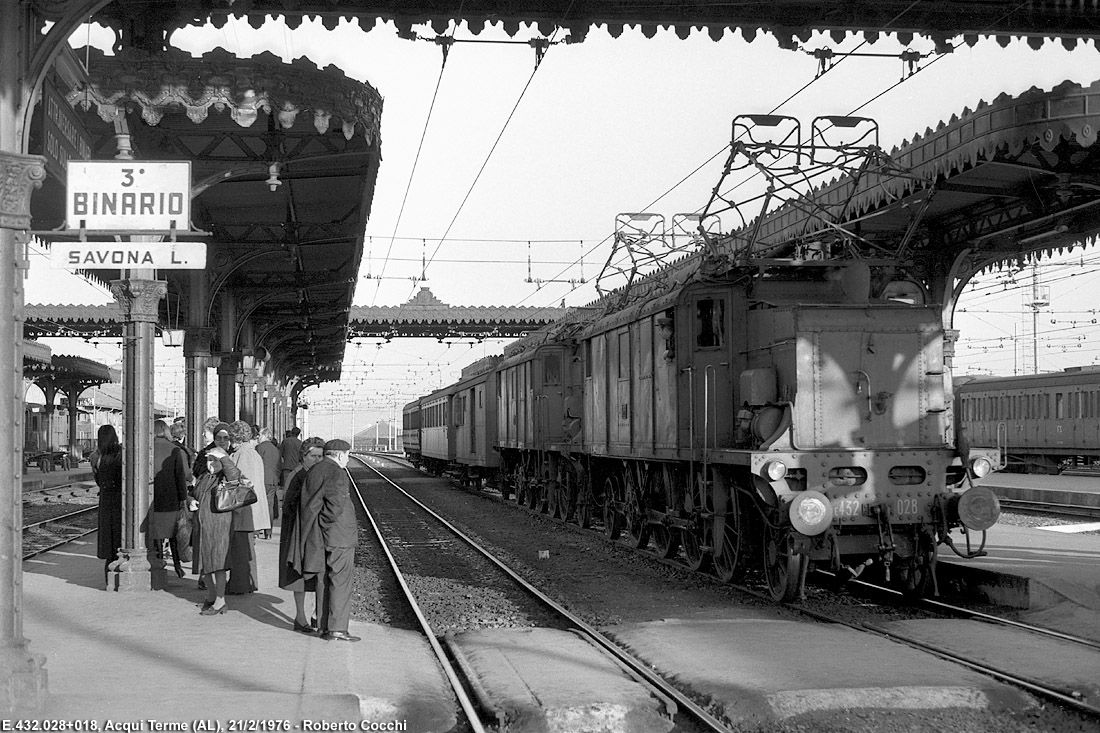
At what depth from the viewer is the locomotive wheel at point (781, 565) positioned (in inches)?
432

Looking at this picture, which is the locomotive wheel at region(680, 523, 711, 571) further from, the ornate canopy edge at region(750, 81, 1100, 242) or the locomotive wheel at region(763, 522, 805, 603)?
the ornate canopy edge at region(750, 81, 1100, 242)

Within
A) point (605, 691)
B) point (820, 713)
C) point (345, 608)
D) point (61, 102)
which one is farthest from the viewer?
point (61, 102)

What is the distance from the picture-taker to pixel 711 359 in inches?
499

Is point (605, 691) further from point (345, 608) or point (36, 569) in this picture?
point (36, 569)

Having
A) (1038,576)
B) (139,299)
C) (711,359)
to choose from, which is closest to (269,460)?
(139,299)

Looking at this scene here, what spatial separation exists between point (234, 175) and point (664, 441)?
5903 mm

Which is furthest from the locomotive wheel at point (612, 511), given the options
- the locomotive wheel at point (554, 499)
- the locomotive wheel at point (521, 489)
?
the locomotive wheel at point (521, 489)

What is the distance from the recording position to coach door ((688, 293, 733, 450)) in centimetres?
1254

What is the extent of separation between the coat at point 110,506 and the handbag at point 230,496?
2.51m

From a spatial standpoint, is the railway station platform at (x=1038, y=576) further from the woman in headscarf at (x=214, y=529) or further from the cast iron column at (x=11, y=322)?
the cast iron column at (x=11, y=322)

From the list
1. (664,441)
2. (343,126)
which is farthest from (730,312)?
(343,126)

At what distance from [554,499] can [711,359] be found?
10627mm

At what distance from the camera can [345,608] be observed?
925 cm

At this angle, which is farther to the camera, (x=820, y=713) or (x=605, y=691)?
(x=605, y=691)
